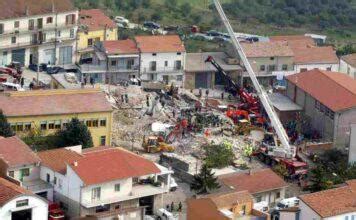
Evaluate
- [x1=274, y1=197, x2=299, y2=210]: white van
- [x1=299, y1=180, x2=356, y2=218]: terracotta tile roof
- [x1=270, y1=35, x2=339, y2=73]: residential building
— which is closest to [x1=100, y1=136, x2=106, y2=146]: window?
[x1=274, y1=197, x2=299, y2=210]: white van

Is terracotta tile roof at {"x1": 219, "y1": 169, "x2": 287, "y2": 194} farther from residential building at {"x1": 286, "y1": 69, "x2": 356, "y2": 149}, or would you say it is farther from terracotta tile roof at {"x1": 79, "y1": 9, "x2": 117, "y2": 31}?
terracotta tile roof at {"x1": 79, "y1": 9, "x2": 117, "y2": 31}

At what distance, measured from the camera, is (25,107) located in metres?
46.6

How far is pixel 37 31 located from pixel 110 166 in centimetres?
1478

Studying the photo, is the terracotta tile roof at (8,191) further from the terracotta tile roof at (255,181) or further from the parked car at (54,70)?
the parked car at (54,70)

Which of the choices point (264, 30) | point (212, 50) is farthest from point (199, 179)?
point (264, 30)

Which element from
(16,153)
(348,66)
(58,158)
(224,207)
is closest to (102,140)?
(58,158)

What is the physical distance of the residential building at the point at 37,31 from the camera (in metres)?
54.8

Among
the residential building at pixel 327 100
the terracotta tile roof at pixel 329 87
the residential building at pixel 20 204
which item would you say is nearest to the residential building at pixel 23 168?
the residential building at pixel 20 204

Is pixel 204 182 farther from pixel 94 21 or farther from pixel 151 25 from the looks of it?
pixel 151 25

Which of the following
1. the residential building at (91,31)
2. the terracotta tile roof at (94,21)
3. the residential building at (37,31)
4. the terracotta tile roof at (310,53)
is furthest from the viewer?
the terracotta tile roof at (310,53)

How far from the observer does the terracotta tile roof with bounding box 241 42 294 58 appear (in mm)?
58094

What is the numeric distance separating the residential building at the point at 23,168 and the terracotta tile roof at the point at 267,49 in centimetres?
1730

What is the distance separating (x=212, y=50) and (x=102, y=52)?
827cm

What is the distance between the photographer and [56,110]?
46906mm
